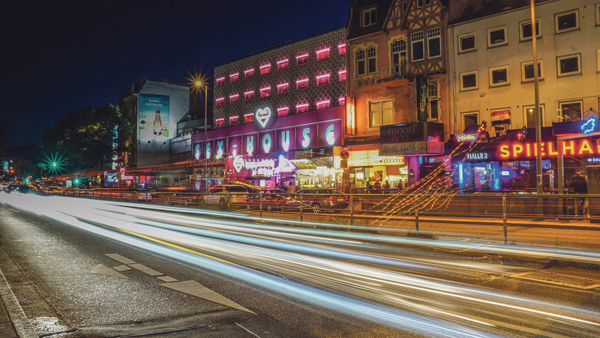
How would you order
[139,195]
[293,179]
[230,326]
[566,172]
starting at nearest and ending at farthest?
[230,326], [566,172], [139,195], [293,179]

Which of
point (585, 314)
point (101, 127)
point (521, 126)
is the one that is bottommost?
point (585, 314)

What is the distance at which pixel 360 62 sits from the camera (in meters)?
33.8

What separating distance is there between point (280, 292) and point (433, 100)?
25585 mm

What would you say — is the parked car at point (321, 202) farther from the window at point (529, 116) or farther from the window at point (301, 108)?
the window at point (301, 108)

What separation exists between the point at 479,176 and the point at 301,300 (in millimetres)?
24391

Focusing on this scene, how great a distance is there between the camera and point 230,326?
5.18 m

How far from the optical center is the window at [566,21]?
24.8 metres

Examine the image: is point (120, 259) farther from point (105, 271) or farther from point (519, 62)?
point (519, 62)

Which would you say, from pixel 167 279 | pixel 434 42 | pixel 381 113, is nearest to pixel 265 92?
pixel 381 113

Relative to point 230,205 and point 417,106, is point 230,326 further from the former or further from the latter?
point 417,106

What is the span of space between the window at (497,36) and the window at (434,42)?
10.2 feet

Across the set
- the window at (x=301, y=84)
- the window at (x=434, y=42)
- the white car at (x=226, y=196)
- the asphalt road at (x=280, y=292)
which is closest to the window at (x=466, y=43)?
the window at (x=434, y=42)

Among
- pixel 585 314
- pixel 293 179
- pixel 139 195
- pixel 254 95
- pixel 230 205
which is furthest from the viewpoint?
pixel 254 95

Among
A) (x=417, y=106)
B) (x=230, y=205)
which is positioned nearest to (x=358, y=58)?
(x=417, y=106)
